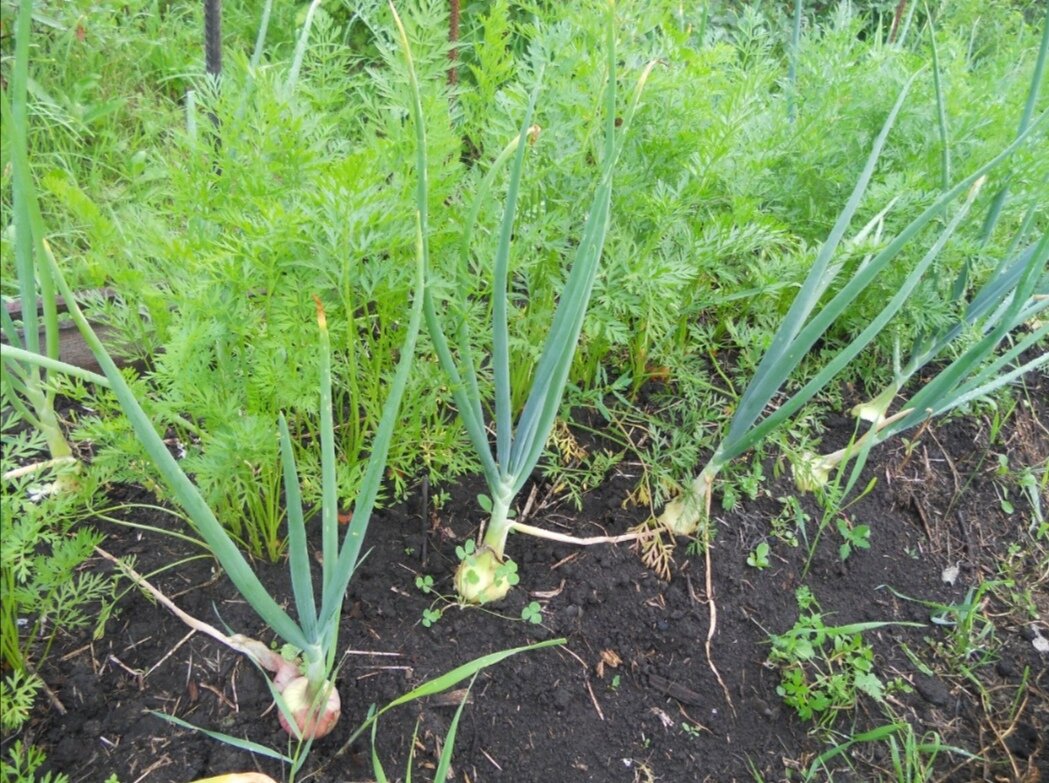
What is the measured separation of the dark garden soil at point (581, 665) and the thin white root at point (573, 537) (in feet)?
0.11

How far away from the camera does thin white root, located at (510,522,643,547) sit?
1419 mm

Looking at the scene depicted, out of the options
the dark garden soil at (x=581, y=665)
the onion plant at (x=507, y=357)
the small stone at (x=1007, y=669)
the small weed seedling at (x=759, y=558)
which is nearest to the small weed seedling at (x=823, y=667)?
the dark garden soil at (x=581, y=665)

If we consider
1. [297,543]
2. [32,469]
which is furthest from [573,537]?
[32,469]

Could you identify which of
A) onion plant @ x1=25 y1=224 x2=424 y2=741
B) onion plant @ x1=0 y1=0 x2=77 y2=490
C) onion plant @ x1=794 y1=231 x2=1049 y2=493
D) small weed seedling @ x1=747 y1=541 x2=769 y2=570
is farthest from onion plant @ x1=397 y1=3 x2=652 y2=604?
onion plant @ x1=794 y1=231 x2=1049 y2=493

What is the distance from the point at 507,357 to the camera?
4.03ft

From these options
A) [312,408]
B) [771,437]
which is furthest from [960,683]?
[312,408]

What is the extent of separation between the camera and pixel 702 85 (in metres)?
1.40

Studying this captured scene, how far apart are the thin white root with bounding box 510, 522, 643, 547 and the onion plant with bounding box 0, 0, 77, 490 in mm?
746

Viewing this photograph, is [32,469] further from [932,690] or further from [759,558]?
[932,690]

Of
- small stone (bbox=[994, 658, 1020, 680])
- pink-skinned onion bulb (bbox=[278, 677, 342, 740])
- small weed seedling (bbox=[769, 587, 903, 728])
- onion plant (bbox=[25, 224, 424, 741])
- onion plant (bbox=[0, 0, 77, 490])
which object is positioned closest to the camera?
onion plant (bbox=[25, 224, 424, 741])

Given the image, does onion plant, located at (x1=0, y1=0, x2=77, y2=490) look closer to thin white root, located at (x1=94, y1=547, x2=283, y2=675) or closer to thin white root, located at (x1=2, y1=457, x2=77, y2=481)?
thin white root, located at (x1=2, y1=457, x2=77, y2=481)

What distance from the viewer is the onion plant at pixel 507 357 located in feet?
3.64

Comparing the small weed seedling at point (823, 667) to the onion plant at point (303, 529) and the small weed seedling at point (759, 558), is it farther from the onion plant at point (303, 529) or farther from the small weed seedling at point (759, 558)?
the onion plant at point (303, 529)

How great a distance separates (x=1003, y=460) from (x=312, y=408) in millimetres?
1753
